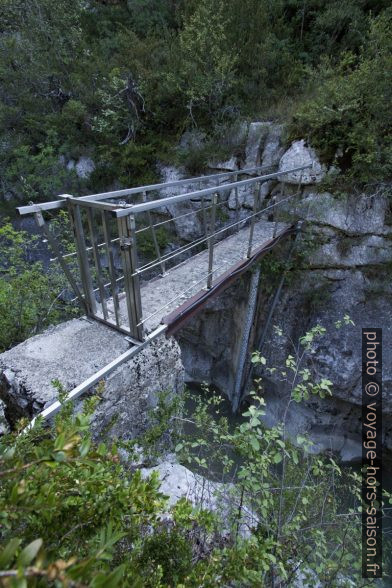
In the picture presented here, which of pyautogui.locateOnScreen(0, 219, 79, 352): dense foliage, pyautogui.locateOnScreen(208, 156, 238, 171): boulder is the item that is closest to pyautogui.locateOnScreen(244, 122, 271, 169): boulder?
pyautogui.locateOnScreen(208, 156, 238, 171): boulder

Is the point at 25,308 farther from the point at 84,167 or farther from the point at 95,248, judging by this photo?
the point at 84,167

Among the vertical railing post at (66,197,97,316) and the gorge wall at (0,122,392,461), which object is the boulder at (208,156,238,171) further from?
the vertical railing post at (66,197,97,316)

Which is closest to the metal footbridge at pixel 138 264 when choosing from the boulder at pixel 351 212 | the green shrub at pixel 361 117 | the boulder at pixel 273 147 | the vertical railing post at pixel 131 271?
the vertical railing post at pixel 131 271

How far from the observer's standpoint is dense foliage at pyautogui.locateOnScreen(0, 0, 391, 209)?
17.8 ft

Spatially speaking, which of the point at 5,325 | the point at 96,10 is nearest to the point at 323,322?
the point at 5,325

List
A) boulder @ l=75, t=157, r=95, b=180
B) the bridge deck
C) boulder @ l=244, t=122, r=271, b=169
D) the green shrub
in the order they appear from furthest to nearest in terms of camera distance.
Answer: boulder @ l=75, t=157, r=95, b=180
boulder @ l=244, t=122, r=271, b=169
the green shrub
the bridge deck

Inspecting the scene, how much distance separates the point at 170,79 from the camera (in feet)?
22.4

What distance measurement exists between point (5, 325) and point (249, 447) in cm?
320

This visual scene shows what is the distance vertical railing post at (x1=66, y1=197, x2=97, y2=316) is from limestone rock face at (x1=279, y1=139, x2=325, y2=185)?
14.7 ft

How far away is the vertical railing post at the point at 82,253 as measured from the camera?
244cm

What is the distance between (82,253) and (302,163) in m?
4.96

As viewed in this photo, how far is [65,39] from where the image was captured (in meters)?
8.66

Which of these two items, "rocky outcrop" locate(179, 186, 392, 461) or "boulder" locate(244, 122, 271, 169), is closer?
"rocky outcrop" locate(179, 186, 392, 461)

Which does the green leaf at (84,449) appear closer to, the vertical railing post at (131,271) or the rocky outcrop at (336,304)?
the vertical railing post at (131,271)
